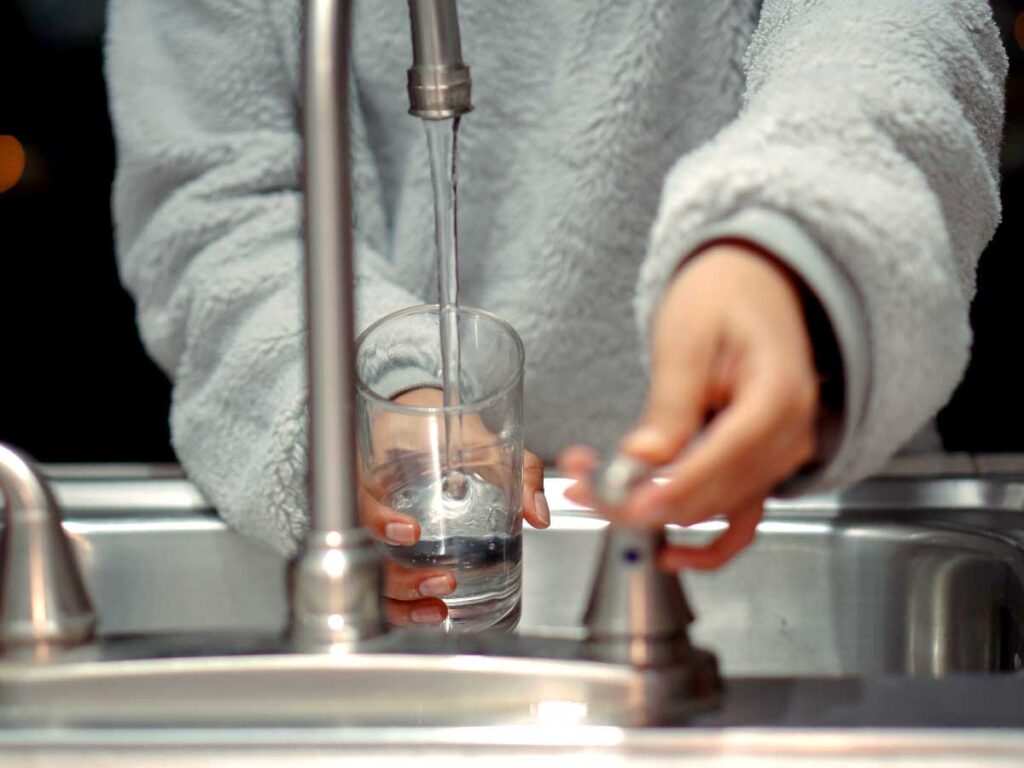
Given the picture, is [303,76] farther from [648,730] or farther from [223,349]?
[223,349]

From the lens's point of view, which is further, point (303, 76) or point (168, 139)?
point (168, 139)

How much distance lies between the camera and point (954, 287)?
352 millimetres

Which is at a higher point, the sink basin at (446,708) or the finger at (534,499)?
the sink basin at (446,708)

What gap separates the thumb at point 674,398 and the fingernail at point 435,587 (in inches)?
7.8

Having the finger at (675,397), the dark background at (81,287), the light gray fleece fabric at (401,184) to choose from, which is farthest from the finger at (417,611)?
the dark background at (81,287)

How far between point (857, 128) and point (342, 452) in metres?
0.17

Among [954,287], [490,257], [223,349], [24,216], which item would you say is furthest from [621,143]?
[24,216]

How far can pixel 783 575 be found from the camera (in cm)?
60

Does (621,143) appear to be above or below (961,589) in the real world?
above

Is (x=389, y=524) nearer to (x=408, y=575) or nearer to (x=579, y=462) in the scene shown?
(x=408, y=575)

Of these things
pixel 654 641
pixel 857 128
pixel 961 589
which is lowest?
pixel 961 589

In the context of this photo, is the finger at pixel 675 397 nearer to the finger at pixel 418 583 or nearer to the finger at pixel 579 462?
the finger at pixel 579 462

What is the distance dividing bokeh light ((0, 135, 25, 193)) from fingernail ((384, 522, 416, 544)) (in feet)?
1.84

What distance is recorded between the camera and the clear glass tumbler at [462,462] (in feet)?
1.53
